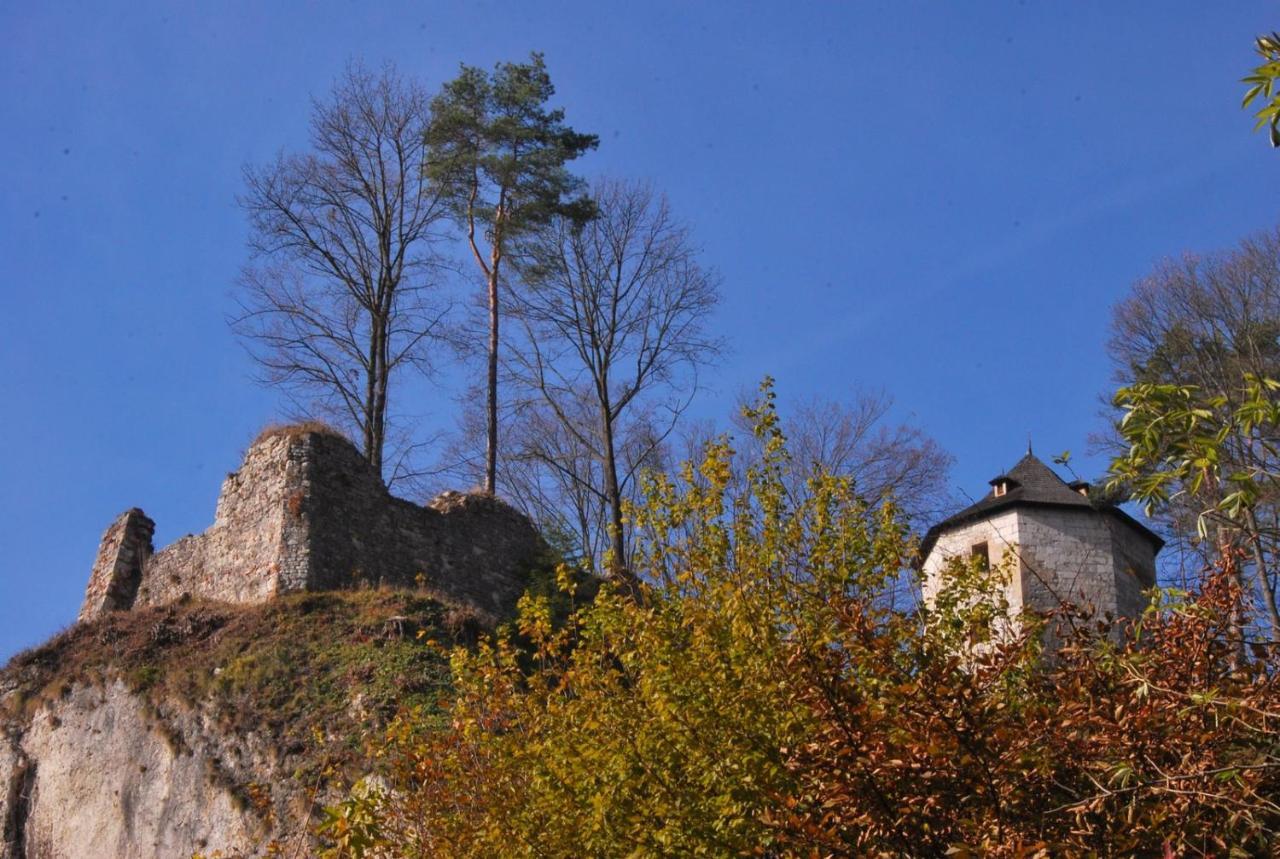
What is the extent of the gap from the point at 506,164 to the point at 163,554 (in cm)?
968

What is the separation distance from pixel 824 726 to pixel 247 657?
11258 mm

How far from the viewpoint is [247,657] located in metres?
16.3

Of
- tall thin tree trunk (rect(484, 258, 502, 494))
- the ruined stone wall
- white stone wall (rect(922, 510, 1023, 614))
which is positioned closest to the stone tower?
white stone wall (rect(922, 510, 1023, 614))

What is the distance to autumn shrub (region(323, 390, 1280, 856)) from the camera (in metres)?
6.02

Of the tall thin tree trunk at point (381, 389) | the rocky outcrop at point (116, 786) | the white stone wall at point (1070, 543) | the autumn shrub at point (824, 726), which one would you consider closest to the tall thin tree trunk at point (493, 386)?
the tall thin tree trunk at point (381, 389)

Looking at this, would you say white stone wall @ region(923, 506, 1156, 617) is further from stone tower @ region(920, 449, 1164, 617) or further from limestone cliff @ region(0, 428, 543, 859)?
limestone cliff @ region(0, 428, 543, 859)

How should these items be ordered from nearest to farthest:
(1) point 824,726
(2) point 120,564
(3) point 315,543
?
(1) point 824,726, (3) point 315,543, (2) point 120,564

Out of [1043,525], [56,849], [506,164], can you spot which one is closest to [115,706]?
[56,849]

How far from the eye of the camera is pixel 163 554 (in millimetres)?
20656

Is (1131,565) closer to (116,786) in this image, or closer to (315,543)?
(315,543)

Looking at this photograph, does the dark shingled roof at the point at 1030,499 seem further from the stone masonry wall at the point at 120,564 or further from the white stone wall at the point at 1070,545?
the stone masonry wall at the point at 120,564

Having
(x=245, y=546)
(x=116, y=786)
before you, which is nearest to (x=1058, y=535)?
(x=245, y=546)

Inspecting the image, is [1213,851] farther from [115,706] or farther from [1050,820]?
[115,706]

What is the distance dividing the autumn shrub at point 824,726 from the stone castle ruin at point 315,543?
8412 millimetres
